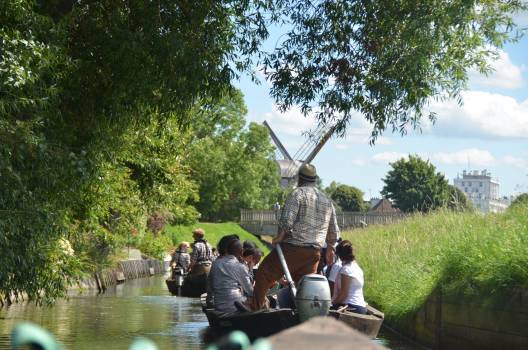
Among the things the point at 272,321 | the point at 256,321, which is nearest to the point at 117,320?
the point at 256,321

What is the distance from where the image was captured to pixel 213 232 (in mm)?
87188

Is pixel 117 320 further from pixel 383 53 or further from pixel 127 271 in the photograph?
pixel 127 271

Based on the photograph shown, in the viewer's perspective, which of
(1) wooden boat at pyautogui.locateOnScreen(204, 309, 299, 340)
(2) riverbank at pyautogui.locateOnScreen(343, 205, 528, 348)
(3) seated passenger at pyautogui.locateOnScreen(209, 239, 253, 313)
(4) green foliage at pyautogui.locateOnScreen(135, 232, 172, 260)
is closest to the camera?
(1) wooden boat at pyautogui.locateOnScreen(204, 309, 299, 340)

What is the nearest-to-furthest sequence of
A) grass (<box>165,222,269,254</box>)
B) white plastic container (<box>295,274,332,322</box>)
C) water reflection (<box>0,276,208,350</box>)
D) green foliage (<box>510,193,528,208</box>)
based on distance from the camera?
white plastic container (<box>295,274,332,322</box>) → water reflection (<box>0,276,208,350</box>) → green foliage (<box>510,193,528,208</box>) → grass (<box>165,222,269,254</box>)

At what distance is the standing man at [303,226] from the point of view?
12.2 metres

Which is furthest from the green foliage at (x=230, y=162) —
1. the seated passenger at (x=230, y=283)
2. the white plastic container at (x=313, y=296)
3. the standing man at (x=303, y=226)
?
the white plastic container at (x=313, y=296)

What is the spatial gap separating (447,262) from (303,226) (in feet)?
11.5

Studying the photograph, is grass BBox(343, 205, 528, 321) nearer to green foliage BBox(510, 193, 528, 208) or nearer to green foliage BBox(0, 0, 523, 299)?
green foliage BBox(510, 193, 528, 208)

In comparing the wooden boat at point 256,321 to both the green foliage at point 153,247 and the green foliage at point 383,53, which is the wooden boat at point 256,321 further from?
the green foliage at point 153,247

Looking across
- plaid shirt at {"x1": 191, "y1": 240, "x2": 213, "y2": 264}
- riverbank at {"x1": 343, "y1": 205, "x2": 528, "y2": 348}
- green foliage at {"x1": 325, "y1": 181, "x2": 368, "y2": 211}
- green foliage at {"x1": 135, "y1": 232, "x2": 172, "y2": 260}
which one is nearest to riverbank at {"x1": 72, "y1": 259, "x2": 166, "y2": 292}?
green foliage at {"x1": 135, "y1": 232, "x2": 172, "y2": 260}

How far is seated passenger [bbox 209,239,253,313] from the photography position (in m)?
14.4

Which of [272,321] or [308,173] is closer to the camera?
[308,173]

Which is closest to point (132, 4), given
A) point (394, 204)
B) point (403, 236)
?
point (403, 236)

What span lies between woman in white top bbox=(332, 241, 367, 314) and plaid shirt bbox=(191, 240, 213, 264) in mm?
12981
